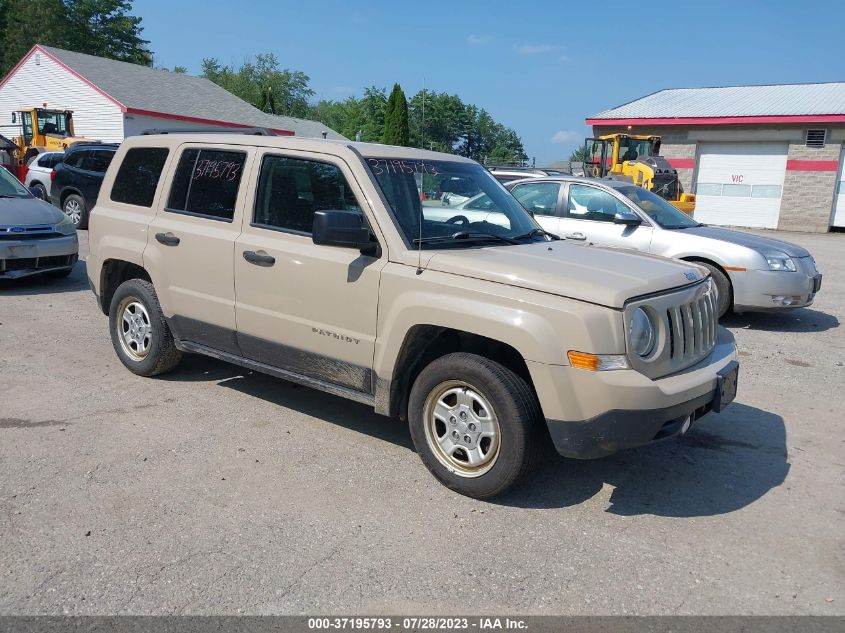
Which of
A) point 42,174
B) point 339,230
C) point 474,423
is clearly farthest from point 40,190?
point 474,423

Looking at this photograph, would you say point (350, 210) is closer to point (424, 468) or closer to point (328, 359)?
point (328, 359)

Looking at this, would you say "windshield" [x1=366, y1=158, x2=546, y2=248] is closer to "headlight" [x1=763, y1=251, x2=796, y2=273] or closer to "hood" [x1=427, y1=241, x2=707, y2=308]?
"hood" [x1=427, y1=241, x2=707, y2=308]

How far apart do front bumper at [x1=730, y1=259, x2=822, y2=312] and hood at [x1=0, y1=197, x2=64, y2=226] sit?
8.72 m

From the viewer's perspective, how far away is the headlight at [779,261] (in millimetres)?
8336

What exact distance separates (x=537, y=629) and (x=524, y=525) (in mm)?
852

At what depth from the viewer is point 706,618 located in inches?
120

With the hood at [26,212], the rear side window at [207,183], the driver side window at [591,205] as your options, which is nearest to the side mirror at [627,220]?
the driver side window at [591,205]

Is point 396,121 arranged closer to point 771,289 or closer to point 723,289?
point 723,289

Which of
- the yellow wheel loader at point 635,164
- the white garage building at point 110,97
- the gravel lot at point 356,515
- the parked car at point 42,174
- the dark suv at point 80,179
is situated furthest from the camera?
the white garage building at point 110,97

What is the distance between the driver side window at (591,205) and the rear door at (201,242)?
216 inches

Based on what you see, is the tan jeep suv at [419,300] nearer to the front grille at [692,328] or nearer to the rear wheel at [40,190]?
the front grille at [692,328]

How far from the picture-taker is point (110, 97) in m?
33.4

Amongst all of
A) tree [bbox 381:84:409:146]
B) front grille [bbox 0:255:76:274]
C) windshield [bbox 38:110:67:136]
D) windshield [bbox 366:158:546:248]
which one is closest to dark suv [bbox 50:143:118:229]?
front grille [bbox 0:255:76:274]

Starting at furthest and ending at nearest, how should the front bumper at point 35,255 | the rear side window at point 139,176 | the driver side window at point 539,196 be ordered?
the driver side window at point 539,196 → the front bumper at point 35,255 → the rear side window at point 139,176
